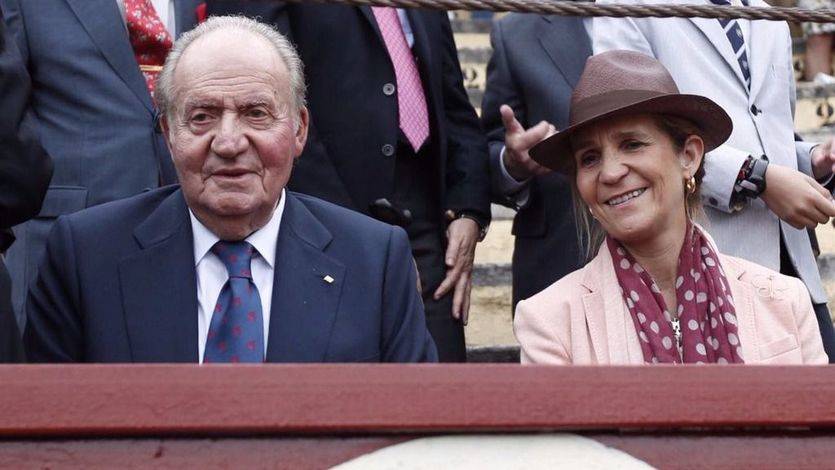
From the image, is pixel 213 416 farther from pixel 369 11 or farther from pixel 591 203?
pixel 369 11

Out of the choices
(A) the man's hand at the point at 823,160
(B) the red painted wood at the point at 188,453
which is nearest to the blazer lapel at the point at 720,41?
(A) the man's hand at the point at 823,160

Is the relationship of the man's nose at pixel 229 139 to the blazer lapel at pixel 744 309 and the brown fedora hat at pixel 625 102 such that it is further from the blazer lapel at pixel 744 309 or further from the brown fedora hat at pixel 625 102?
the blazer lapel at pixel 744 309

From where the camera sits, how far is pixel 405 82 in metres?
3.88

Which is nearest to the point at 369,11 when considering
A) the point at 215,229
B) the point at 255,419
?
the point at 215,229

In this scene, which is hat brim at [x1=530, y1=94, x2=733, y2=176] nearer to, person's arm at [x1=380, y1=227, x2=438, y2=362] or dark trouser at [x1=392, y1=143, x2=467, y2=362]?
Answer: person's arm at [x1=380, y1=227, x2=438, y2=362]

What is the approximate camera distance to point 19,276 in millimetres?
3410

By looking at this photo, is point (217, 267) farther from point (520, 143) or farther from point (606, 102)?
point (520, 143)

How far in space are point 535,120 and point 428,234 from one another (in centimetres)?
43

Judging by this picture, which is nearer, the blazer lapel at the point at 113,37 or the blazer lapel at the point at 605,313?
the blazer lapel at the point at 605,313

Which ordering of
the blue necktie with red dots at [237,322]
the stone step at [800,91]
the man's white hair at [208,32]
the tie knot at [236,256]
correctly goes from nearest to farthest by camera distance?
the blue necktie with red dots at [237,322] → the tie knot at [236,256] → the man's white hair at [208,32] → the stone step at [800,91]

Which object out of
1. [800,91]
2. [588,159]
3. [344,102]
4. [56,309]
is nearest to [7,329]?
[56,309]

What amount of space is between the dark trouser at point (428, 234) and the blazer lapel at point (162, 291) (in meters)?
1.01

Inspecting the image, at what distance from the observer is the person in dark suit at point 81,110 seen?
3.41 meters

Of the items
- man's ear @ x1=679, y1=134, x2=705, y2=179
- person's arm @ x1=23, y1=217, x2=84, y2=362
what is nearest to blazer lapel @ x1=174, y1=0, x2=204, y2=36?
person's arm @ x1=23, y1=217, x2=84, y2=362
